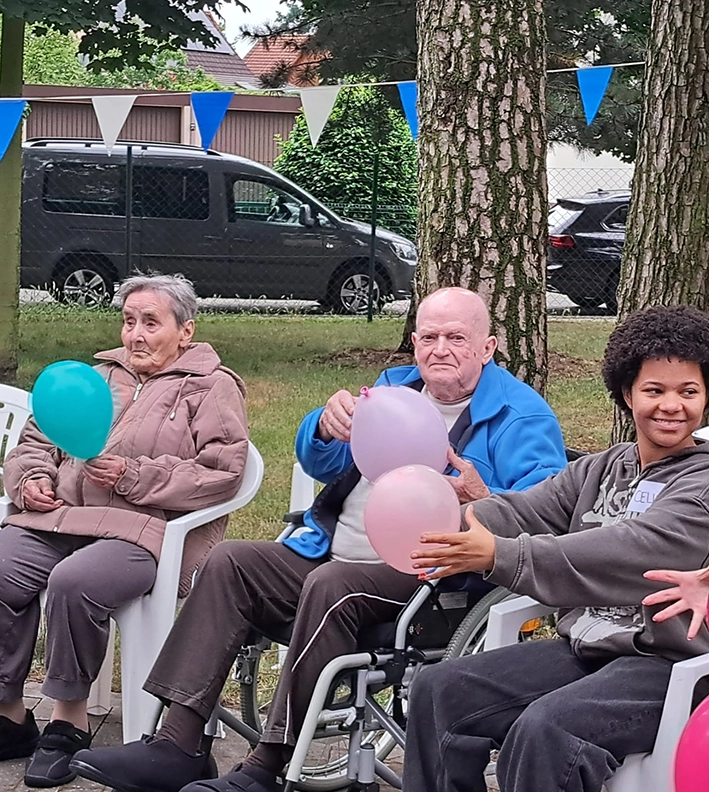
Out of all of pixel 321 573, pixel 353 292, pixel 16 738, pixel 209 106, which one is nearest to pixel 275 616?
pixel 321 573

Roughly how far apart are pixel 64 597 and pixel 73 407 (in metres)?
0.48

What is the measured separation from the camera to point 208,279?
1250 cm

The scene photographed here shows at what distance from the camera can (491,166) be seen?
3916mm

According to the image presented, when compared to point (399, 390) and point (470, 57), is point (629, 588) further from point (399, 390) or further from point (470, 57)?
point (470, 57)

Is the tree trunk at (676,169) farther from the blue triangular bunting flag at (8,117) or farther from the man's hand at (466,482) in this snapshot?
the blue triangular bunting flag at (8,117)

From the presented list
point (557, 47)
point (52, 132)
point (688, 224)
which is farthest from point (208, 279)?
point (52, 132)

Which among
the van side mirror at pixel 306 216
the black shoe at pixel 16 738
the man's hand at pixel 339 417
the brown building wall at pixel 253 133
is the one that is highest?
the brown building wall at pixel 253 133

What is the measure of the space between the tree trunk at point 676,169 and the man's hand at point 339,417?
1325 millimetres

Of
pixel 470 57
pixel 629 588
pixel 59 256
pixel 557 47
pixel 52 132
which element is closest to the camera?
pixel 629 588

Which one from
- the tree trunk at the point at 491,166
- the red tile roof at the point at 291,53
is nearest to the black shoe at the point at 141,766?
the tree trunk at the point at 491,166

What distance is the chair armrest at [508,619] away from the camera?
8.68 ft

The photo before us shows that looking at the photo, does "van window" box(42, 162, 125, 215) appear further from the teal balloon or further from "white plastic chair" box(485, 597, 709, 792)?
"white plastic chair" box(485, 597, 709, 792)

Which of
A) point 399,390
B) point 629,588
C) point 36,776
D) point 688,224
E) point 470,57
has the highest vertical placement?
point 470,57

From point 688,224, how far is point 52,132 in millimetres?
22544
